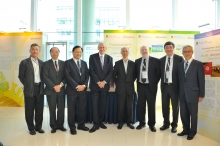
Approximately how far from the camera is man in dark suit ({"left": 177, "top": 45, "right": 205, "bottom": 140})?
9.44 feet

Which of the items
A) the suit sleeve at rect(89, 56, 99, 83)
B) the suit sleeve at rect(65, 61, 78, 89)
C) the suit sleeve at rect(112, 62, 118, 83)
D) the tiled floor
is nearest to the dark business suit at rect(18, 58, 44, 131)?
the tiled floor

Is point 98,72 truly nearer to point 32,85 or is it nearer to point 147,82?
point 147,82

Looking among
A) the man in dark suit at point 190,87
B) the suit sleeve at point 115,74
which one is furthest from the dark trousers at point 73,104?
the man in dark suit at point 190,87

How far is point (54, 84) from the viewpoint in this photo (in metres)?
3.20

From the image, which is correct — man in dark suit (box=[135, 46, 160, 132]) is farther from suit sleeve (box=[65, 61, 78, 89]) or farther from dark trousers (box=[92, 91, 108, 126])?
suit sleeve (box=[65, 61, 78, 89])

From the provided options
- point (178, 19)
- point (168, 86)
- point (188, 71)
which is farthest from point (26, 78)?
Answer: point (178, 19)

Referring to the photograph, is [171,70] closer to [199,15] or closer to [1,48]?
[199,15]

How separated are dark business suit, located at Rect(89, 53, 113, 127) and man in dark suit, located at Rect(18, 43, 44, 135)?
40.2 inches

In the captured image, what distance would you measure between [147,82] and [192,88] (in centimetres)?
83

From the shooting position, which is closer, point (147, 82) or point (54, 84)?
point (54, 84)

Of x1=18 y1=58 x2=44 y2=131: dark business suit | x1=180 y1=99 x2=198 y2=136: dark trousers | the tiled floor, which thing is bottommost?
the tiled floor

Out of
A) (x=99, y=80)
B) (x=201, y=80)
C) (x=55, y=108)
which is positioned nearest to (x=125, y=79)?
(x=99, y=80)

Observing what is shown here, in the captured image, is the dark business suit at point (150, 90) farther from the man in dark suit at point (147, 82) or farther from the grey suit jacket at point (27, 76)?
the grey suit jacket at point (27, 76)

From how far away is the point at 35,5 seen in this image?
6.50 meters
